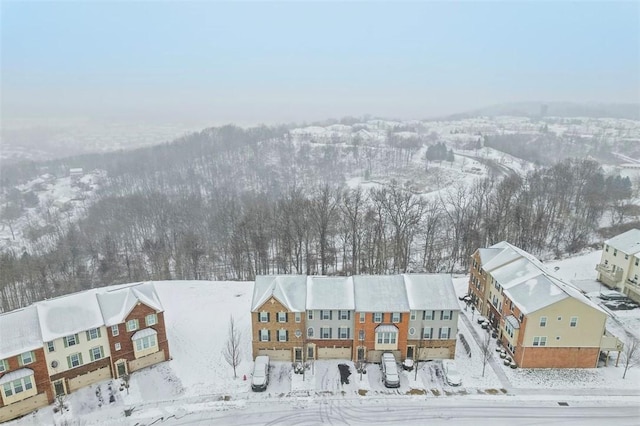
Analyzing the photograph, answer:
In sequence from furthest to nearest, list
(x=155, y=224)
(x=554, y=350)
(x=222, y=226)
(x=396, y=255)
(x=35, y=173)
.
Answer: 1. (x=35, y=173)
2. (x=155, y=224)
3. (x=222, y=226)
4. (x=396, y=255)
5. (x=554, y=350)

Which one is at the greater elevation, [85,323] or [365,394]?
[85,323]

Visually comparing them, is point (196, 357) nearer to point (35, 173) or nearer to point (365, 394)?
point (365, 394)

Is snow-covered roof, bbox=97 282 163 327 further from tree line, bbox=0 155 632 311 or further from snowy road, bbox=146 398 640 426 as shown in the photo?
tree line, bbox=0 155 632 311

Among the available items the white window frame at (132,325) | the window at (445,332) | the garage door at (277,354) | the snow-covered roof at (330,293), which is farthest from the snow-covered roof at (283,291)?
the window at (445,332)

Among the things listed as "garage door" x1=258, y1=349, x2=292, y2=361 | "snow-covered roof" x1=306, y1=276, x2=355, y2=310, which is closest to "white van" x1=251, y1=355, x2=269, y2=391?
"garage door" x1=258, y1=349, x2=292, y2=361

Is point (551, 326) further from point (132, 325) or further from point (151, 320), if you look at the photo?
point (132, 325)

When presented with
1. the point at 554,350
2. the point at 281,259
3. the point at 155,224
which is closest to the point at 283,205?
the point at 281,259
